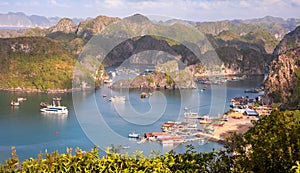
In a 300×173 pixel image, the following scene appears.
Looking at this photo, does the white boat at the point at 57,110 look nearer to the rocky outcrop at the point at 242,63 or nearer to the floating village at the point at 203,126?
the floating village at the point at 203,126

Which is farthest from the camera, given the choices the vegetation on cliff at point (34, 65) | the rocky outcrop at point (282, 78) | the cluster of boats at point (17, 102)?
the vegetation on cliff at point (34, 65)

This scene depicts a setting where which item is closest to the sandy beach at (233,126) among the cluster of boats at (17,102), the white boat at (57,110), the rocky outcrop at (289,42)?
the white boat at (57,110)

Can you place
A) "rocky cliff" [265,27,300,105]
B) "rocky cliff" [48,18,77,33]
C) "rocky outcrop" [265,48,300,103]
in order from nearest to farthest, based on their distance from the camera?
"rocky cliff" [265,27,300,105], "rocky outcrop" [265,48,300,103], "rocky cliff" [48,18,77,33]

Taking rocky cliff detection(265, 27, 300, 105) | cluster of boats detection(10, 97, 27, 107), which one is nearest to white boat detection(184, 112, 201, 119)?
rocky cliff detection(265, 27, 300, 105)

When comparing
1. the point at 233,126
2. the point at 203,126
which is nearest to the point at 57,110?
the point at 203,126

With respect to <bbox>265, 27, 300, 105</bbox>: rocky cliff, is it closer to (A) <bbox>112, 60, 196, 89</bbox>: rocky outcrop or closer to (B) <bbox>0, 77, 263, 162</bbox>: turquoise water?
(B) <bbox>0, 77, 263, 162</bbox>: turquoise water

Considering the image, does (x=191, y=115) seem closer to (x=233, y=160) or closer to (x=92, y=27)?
(x=233, y=160)
